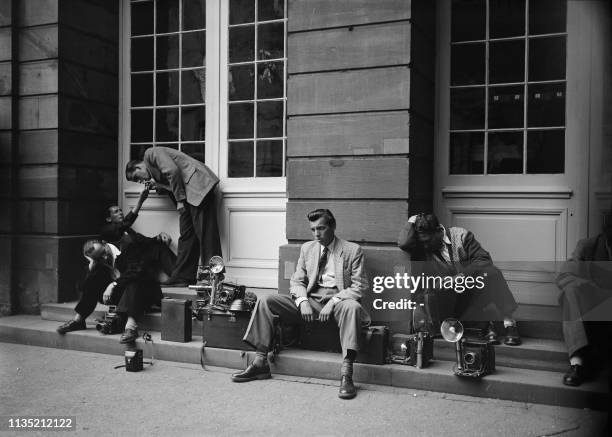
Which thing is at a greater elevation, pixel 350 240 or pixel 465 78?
pixel 465 78

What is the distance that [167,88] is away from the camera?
361 inches

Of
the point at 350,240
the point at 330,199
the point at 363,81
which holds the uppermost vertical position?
the point at 363,81

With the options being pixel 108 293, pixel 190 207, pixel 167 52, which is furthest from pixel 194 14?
pixel 108 293

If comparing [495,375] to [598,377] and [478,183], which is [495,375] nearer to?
[598,377]

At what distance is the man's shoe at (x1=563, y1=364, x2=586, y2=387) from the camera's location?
5.41m

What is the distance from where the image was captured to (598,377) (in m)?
5.50

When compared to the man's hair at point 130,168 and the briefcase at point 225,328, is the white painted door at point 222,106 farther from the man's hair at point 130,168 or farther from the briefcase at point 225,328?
the briefcase at point 225,328

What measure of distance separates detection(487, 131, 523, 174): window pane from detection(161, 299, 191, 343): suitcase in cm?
380

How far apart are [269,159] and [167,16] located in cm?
266

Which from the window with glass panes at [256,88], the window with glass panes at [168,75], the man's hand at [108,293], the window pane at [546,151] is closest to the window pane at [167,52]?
the window with glass panes at [168,75]

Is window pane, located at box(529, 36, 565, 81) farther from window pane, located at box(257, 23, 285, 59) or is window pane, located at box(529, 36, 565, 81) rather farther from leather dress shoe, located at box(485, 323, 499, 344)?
window pane, located at box(257, 23, 285, 59)

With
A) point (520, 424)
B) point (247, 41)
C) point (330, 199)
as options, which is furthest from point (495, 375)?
point (247, 41)

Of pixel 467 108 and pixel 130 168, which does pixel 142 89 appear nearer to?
pixel 130 168

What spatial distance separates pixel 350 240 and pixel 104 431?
3.19 meters
